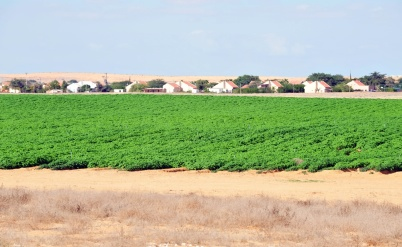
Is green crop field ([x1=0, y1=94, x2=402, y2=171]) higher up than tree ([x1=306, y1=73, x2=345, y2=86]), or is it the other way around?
tree ([x1=306, y1=73, x2=345, y2=86])

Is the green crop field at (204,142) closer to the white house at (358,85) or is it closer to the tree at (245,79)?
the white house at (358,85)

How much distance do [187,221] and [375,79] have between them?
506ft

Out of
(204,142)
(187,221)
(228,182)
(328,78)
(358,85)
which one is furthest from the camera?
(328,78)

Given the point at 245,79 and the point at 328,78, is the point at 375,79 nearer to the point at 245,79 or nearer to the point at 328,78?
the point at 328,78

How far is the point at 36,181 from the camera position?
1058 inches

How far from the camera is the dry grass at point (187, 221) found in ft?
46.9

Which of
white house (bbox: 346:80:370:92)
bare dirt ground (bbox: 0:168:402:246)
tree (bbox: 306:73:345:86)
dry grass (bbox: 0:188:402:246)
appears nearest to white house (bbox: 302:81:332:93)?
white house (bbox: 346:80:370:92)

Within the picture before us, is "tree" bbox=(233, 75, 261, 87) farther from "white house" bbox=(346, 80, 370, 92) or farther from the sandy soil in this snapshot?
the sandy soil

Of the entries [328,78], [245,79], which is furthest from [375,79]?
[245,79]

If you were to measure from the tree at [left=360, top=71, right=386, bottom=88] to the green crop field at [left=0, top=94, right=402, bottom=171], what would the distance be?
10523cm

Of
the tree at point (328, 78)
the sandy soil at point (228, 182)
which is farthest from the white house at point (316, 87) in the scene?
the sandy soil at point (228, 182)

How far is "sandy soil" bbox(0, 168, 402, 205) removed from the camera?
75.0 feet

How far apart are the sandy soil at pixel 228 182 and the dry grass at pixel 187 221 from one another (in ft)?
11.7

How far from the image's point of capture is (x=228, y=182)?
85.6 feet
